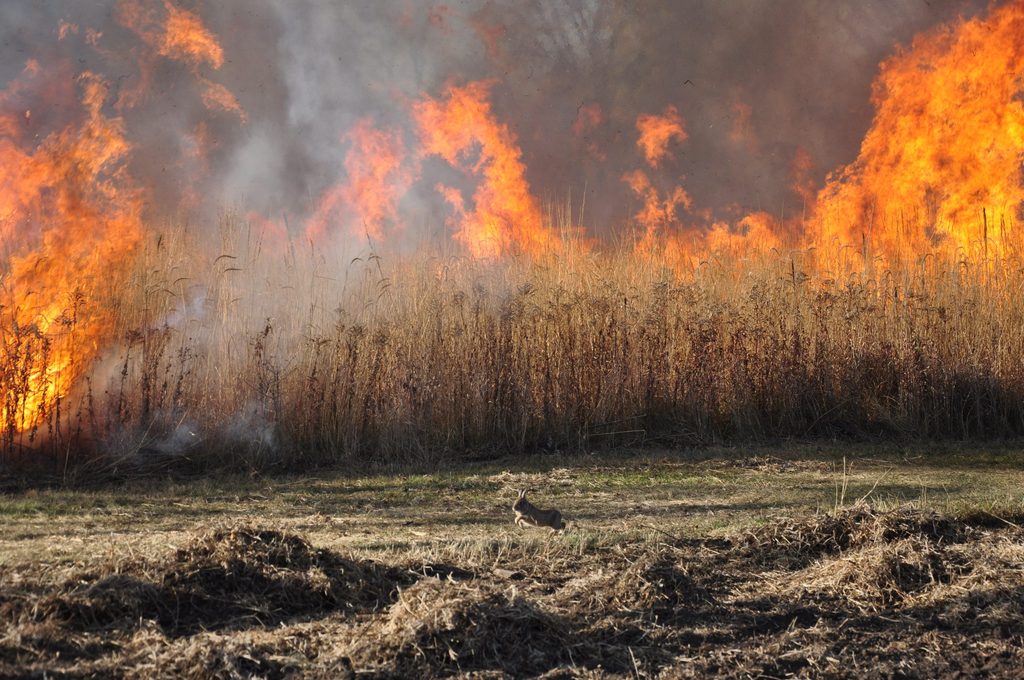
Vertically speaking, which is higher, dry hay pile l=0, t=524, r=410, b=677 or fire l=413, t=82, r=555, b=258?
fire l=413, t=82, r=555, b=258

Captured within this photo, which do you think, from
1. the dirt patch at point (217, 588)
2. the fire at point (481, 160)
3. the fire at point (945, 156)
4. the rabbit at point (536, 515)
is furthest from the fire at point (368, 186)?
the dirt patch at point (217, 588)

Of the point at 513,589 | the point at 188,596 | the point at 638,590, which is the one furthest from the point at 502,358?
the point at 188,596

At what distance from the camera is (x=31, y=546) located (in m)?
5.42

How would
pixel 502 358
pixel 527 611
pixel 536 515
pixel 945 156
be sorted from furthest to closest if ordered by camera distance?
1. pixel 945 156
2. pixel 502 358
3. pixel 536 515
4. pixel 527 611

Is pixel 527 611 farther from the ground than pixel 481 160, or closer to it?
closer to it

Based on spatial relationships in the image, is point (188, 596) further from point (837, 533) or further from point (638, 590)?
point (837, 533)

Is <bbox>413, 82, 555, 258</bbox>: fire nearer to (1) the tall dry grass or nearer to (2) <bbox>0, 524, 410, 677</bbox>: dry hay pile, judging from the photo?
(1) the tall dry grass

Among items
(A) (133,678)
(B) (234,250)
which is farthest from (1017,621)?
(B) (234,250)

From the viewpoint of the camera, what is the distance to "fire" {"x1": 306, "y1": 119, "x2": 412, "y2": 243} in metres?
14.1

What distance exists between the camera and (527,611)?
13.3ft

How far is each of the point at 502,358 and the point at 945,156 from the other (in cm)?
708

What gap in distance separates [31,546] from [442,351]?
4.54 meters

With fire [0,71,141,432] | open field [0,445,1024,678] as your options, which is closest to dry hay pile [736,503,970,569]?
open field [0,445,1024,678]

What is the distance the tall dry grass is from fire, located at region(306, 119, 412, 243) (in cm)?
290
